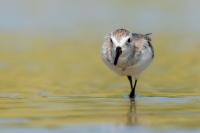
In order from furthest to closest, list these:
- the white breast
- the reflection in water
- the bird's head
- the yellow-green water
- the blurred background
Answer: the white breast, the bird's head, the blurred background, the yellow-green water, the reflection in water

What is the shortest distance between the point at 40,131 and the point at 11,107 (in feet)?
7.61

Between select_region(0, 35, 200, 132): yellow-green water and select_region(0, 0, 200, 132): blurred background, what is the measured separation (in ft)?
0.05

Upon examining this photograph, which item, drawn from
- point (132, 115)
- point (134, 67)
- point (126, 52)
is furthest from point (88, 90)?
point (132, 115)

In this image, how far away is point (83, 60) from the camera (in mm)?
19891

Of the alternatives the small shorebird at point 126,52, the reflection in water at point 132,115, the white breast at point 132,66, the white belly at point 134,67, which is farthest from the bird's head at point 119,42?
the reflection in water at point 132,115

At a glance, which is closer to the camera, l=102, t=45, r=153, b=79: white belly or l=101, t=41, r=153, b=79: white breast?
l=101, t=41, r=153, b=79: white breast

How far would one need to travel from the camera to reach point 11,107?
42.1 feet

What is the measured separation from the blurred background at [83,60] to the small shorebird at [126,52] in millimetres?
559

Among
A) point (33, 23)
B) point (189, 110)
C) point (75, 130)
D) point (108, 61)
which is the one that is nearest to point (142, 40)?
point (108, 61)

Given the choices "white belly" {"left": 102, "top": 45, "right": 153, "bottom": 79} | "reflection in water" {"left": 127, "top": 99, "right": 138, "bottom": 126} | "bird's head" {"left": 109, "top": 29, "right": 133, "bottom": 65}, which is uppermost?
"bird's head" {"left": 109, "top": 29, "right": 133, "bottom": 65}

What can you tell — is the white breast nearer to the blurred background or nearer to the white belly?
the white belly

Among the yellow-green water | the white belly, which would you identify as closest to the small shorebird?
the white belly

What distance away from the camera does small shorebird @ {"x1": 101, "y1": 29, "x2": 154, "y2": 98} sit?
13.1 m

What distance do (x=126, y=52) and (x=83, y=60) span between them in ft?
21.4
